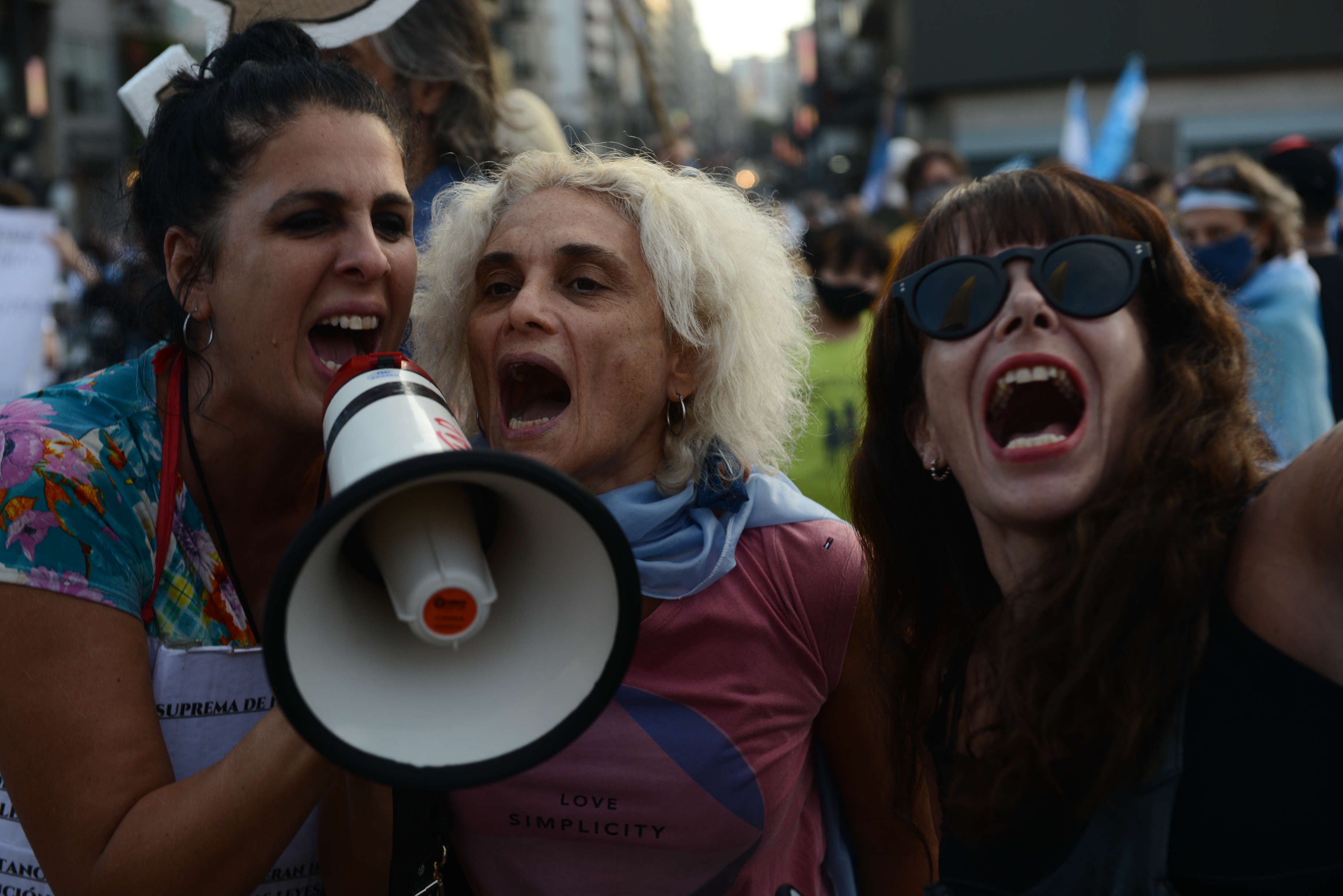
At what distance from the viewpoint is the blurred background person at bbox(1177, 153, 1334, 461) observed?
436cm

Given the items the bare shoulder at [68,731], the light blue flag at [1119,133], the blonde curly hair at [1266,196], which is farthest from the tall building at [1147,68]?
the bare shoulder at [68,731]

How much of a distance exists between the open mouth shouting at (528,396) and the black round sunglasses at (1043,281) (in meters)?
0.82

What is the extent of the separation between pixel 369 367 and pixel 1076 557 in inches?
41.9

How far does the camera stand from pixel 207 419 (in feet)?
7.07

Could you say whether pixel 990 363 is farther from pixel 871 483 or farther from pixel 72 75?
pixel 72 75

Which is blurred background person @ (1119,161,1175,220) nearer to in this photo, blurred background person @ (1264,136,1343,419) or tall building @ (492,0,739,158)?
blurred background person @ (1264,136,1343,419)

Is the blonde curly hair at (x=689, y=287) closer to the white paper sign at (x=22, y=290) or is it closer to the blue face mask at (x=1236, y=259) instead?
the blue face mask at (x=1236, y=259)

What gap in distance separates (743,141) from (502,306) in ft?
482

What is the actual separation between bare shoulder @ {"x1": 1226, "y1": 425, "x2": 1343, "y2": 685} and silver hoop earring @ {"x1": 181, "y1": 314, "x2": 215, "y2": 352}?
1.78 m

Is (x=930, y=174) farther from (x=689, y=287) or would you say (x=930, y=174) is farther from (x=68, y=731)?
(x=68, y=731)

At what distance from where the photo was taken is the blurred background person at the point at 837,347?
14.1 feet

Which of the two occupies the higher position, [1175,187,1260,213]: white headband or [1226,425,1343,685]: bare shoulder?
[1226,425,1343,685]: bare shoulder

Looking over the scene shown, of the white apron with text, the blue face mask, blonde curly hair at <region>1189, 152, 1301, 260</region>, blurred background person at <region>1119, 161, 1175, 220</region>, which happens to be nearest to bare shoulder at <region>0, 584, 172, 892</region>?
the white apron with text

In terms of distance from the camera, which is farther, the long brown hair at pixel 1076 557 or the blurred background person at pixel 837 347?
the blurred background person at pixel 837 347
